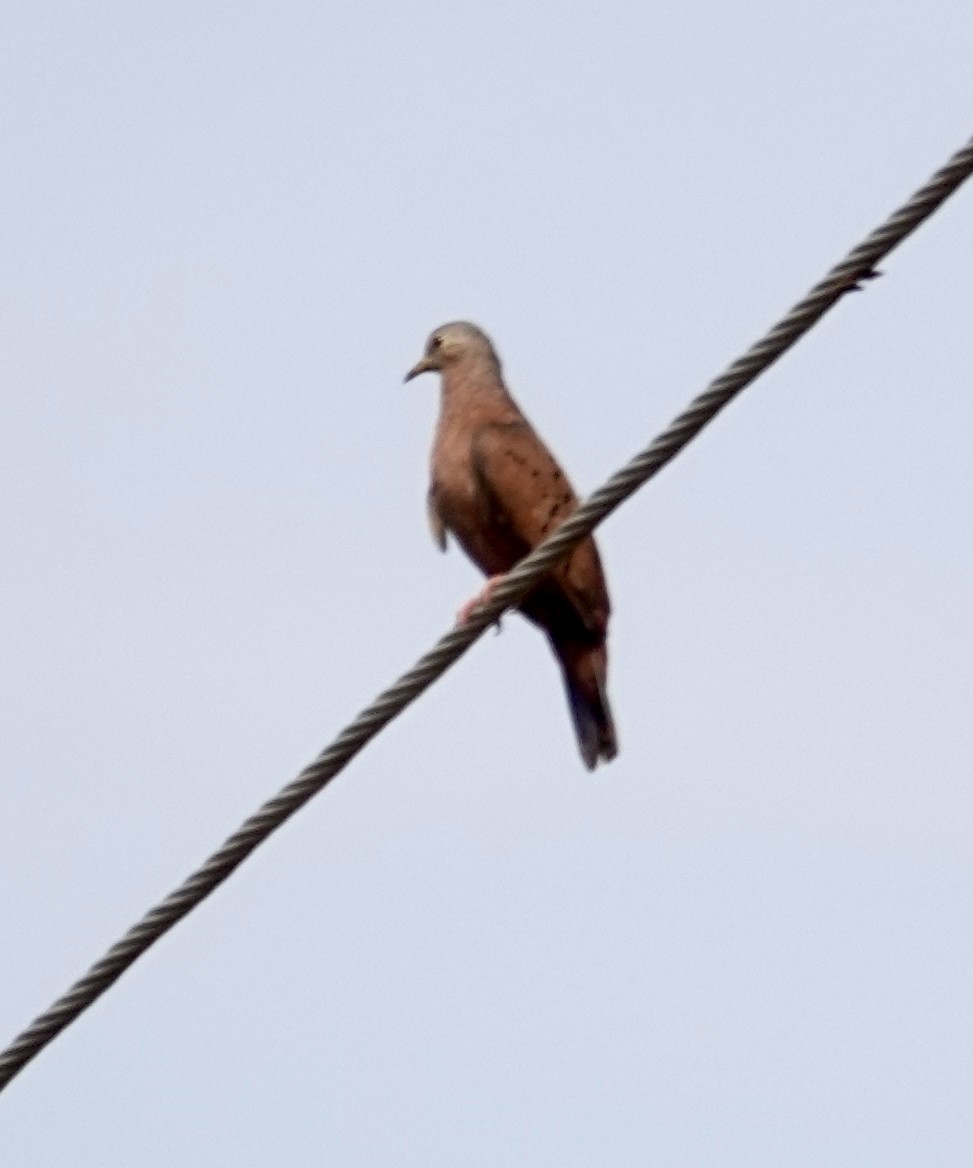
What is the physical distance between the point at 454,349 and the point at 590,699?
4.62ft

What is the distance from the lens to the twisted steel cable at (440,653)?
4.99 m

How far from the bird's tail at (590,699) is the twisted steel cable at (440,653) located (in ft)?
11.3

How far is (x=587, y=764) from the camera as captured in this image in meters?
8.95

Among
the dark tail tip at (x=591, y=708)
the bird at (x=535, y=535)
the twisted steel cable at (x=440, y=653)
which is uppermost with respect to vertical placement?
the bird at (x=535, y=535)

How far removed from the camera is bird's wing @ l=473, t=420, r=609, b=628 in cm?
895

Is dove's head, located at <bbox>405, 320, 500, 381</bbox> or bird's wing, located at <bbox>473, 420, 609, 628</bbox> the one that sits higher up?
dove's head, located at <bbox>405, 320, 500, 381</bbox>

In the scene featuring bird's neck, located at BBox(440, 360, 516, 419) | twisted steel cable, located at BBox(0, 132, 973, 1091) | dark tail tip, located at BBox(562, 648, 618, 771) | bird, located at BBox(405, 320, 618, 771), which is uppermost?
bird's neck, located at BBox(440, 360, 516, 419)

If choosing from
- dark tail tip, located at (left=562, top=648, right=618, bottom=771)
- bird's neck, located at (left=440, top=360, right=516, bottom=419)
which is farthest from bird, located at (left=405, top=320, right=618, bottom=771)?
bird's neck, located at (left=440, top=360, right=516, bottom=419)

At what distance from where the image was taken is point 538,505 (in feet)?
29.5

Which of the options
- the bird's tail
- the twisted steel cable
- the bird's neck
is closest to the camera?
the twisted steel cable

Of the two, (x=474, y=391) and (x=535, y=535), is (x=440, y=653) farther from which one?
(x=474, y=391)

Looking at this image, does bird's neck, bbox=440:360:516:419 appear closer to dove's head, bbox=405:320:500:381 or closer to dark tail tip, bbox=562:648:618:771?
dove's head, bbox=405:320:500:381

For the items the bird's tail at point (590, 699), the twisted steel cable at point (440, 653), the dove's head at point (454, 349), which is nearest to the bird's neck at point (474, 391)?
the dove's head at point (454, 349)

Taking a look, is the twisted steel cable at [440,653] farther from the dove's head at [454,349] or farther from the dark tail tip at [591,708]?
the dove's head at [454,349]
